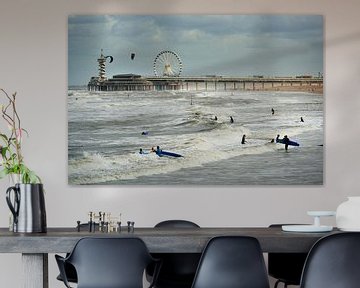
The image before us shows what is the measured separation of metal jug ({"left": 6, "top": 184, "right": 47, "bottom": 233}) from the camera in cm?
400

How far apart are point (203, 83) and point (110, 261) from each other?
2.58 m

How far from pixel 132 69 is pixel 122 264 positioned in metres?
2.57

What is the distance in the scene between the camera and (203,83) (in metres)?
6.05

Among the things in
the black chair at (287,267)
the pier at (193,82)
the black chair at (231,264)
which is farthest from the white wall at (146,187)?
the black chair at (231,264)

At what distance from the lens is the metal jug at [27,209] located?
13.1 ft

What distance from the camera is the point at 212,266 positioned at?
3.79m

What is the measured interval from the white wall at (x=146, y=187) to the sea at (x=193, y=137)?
79mm

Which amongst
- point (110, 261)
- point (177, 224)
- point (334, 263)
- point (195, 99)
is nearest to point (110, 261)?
point (110, 261)

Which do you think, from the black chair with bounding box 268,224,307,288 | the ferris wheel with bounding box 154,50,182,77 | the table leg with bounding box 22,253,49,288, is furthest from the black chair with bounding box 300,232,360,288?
the ferris wheel with bounding box 154,50,182,77

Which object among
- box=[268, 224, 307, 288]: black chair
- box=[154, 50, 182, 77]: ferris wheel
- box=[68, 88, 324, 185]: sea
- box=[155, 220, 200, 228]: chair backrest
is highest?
box=[154, 50, 182, 77]: ferris wheel

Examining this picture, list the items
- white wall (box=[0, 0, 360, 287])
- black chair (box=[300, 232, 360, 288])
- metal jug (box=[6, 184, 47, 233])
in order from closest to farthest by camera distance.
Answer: black chair (box=[300, 232, 360, 288]), metal jug (box=[6, 184, 47, 233]), white wall (box=[0, 0, 360, 287])

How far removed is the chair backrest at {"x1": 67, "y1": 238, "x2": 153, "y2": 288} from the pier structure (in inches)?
97.8

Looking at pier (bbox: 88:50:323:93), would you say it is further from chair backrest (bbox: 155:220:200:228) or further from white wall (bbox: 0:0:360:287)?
chair backrest (bbox: 155:220:200:228)

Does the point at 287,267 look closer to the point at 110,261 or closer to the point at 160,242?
the point at 160,242
